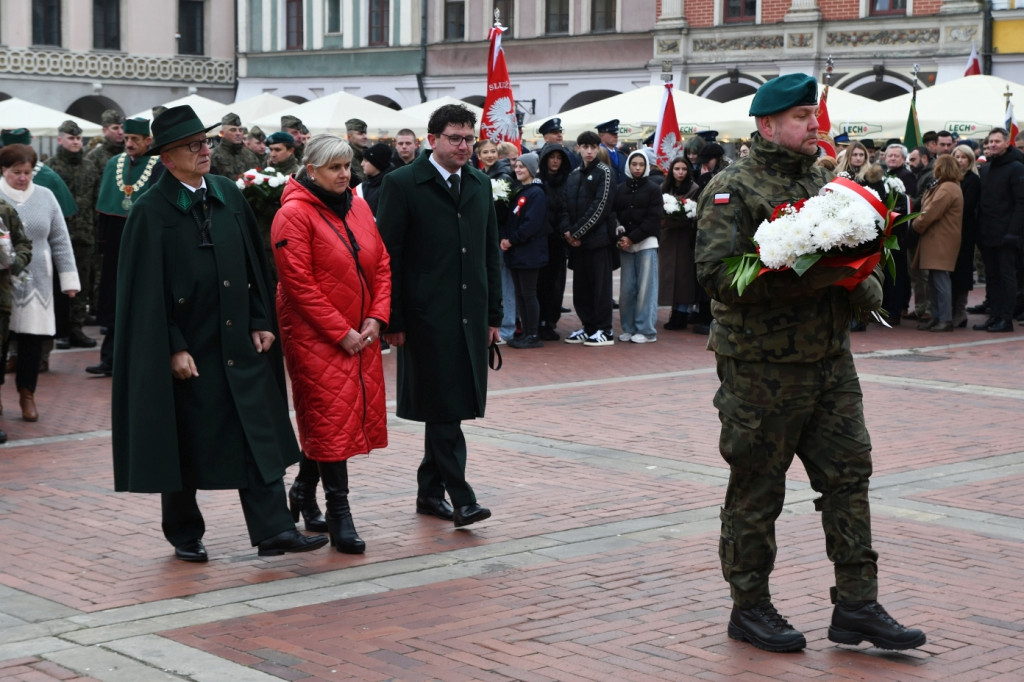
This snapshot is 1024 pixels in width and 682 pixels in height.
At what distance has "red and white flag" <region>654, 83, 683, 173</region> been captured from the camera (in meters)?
18.9

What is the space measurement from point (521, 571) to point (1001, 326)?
442 inches

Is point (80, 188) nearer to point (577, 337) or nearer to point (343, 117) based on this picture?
point (577, 337)

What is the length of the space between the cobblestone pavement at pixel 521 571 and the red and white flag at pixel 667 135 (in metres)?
9.34

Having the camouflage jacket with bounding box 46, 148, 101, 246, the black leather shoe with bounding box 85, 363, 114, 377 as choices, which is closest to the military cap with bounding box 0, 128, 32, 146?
the camouflage jacket with bounding box 46, 148, 101, 246

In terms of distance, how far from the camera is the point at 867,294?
505cm

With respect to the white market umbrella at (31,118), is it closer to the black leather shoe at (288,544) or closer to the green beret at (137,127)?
the green beret at (137,127)

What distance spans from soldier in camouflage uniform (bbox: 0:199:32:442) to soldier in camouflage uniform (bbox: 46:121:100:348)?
4235 mm

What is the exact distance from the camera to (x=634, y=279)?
14859 millimetres

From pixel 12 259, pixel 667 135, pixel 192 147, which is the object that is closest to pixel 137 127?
pixel 12 259

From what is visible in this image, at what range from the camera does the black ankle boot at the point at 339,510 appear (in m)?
6.55

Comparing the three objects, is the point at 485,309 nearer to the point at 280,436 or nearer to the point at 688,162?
the point at 280,436

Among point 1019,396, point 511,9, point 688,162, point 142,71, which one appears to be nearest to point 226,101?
point 142,71

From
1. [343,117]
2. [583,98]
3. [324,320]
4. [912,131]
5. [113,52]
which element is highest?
[113,52]

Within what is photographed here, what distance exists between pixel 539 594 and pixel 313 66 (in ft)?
132
